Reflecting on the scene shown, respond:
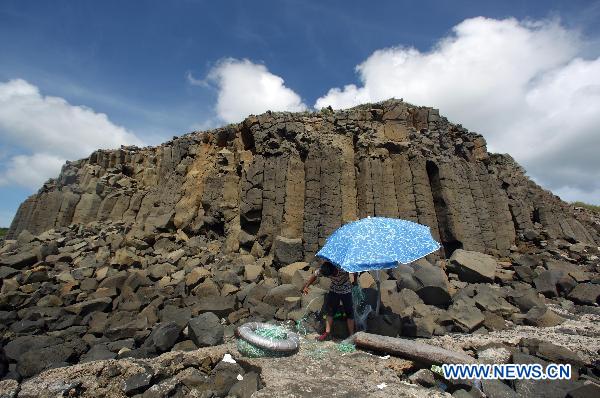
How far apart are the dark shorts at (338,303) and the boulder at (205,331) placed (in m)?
2.70

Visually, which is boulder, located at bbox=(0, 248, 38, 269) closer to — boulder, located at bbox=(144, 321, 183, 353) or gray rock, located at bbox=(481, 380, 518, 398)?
boulder, located at bbox=(144, 321, 183, 353)

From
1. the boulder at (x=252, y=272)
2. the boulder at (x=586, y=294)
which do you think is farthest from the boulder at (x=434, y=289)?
the boulder at (x=252, y=272)

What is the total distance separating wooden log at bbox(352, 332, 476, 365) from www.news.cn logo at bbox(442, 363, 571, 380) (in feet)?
0.68

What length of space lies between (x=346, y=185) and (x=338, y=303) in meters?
7.79

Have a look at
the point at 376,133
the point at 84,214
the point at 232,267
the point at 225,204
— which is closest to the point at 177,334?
the point at 232,267

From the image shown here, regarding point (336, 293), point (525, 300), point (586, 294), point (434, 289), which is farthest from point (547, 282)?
point (336, 293)

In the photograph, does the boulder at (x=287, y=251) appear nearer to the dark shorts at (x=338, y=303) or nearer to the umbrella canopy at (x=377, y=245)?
the dark shorts at (x=338, y=303)

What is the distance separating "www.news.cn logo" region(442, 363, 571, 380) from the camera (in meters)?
5.82

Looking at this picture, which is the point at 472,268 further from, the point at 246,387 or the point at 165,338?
the point at 165,338

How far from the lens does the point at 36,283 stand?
14.3 meters

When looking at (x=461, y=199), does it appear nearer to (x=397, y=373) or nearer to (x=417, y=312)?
(x=417, y=312)

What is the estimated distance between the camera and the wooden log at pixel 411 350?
6.20 metres

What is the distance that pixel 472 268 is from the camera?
11.8 m

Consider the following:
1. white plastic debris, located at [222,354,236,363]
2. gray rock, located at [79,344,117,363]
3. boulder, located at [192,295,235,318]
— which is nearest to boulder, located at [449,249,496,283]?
boulder, located at [192,295,235,318]
